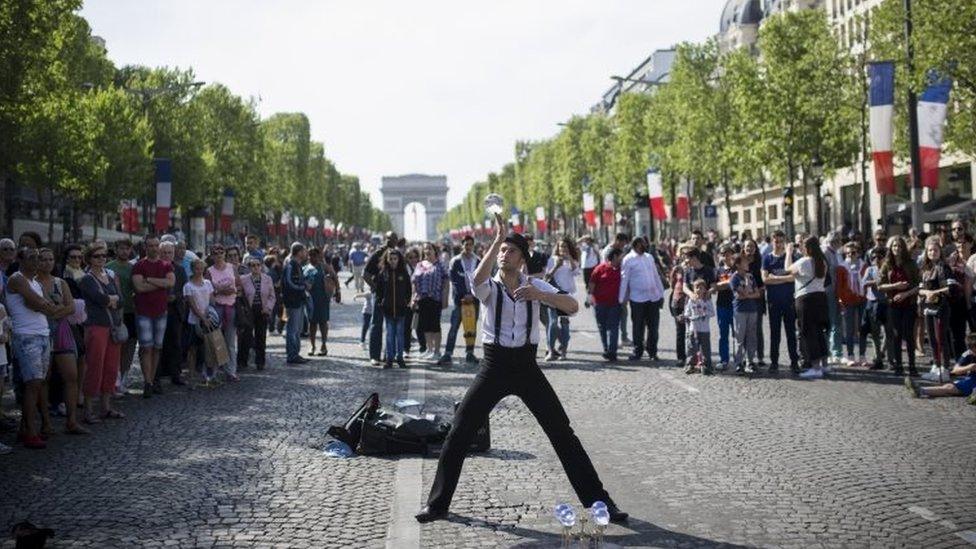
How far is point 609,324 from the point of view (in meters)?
17.6

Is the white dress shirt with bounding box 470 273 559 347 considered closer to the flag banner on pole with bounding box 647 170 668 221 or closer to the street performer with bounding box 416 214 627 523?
the street performer with bounding box 416 214 627 523

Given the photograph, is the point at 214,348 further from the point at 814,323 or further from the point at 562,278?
the point at 814,323

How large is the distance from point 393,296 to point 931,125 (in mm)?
11111

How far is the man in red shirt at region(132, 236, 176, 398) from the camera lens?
13.5m

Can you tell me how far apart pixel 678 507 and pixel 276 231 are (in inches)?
3009

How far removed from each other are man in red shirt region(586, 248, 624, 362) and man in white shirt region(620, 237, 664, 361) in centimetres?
16

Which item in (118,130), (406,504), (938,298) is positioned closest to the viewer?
(406,504)

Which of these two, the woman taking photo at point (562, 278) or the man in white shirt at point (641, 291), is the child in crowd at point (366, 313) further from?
the man in white shirt at point (641, 291)

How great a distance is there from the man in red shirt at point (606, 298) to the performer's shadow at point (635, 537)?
10592mm

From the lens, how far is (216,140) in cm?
6675

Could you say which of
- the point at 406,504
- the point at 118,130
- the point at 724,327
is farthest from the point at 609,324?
the point at 118,130

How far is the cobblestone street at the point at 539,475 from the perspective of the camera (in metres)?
6.83

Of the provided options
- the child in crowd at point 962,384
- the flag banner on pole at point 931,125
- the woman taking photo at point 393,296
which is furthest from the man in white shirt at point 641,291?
the flag banner on pole at point 931,125

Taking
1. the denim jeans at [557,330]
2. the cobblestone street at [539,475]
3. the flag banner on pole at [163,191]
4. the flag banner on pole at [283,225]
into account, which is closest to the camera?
the cobblestone street at [539,475]
